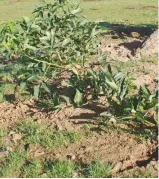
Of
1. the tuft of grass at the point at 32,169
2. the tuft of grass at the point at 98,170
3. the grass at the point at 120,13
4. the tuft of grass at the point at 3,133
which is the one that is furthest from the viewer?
the grass at the point at 120,13

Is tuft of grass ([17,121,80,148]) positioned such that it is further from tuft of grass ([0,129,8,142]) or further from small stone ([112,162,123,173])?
small stone ([112,162,123,173])

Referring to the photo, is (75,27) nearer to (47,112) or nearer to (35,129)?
(47,112)

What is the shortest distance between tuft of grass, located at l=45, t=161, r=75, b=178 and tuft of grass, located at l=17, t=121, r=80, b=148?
0.43 meters

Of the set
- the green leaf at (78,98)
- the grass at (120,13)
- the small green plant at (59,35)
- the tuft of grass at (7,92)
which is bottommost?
the tuft of grass at (7,92)

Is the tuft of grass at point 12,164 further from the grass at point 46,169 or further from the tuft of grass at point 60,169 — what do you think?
the tuft of grass at point 60,169

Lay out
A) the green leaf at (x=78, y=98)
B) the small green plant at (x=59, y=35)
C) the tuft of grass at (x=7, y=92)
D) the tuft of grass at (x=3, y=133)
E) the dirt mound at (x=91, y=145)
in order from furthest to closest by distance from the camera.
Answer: the small green plant at (x=59, y=35), the tuft of grass at (x=7, y=92), the green leaf at (x=78, y=98), the tuft of grass at (x=3, y=133), the dirt mound at (x=91, y=145)

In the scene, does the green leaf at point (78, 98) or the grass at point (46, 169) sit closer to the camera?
the grass at point (46, 169)

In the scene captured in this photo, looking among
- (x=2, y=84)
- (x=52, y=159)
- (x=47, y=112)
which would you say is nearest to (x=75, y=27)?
(x=2, y=84)

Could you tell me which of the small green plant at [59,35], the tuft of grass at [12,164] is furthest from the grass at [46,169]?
the small green plant at [59,35]

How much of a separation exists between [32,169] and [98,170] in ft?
2.15

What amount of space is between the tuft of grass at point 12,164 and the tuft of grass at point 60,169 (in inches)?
11.7

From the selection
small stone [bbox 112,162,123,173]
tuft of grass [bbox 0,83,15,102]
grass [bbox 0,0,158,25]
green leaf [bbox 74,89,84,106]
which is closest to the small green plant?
tuft of grass [bbox 0,83,15,102]

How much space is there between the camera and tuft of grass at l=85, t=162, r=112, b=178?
3.50m

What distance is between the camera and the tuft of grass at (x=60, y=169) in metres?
3.58
